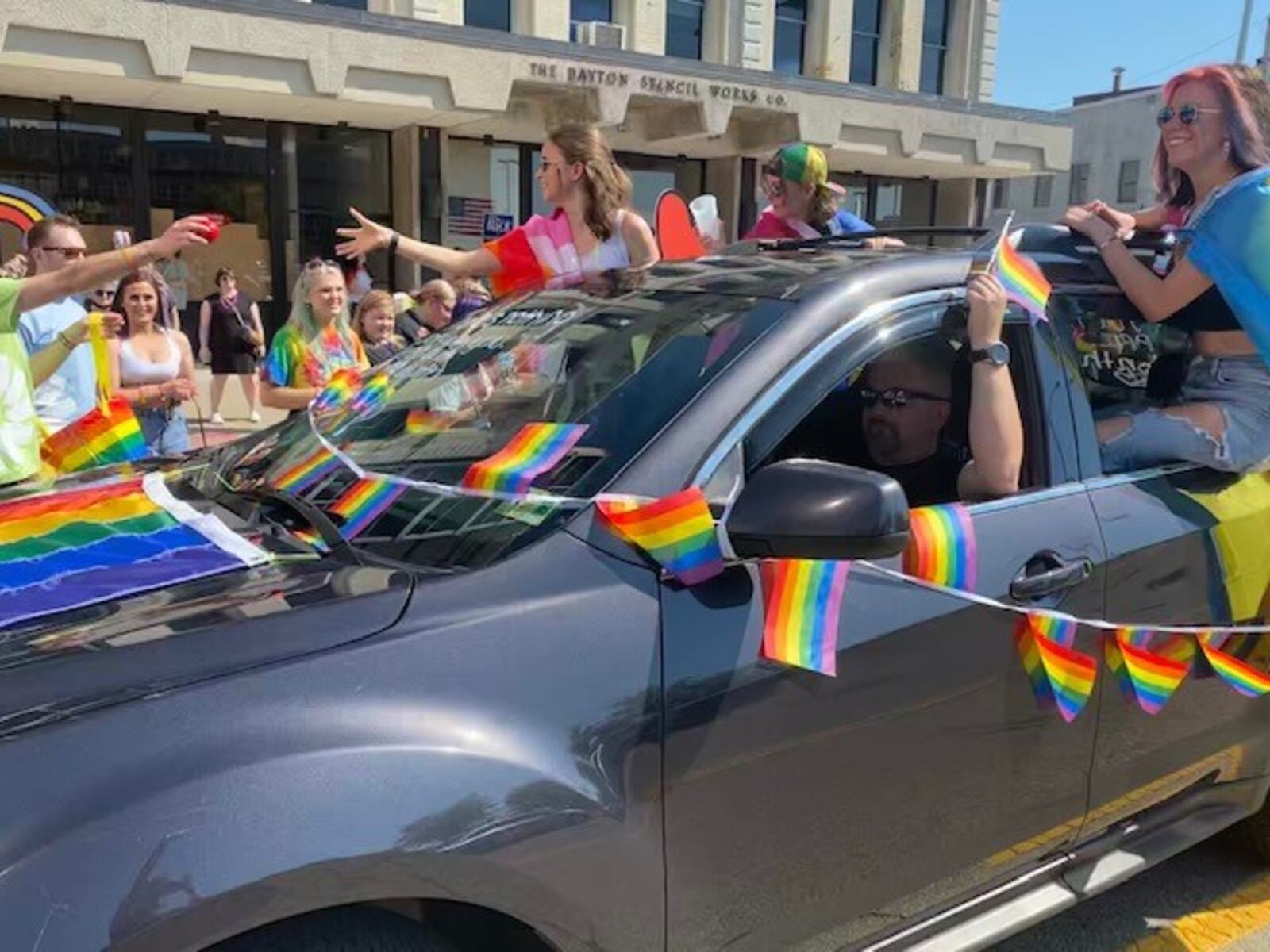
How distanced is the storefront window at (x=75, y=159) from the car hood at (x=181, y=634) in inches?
529

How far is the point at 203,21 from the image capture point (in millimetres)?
11938

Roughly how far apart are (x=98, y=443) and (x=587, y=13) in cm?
1592

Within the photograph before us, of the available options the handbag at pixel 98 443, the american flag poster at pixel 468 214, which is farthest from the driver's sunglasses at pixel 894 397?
the american flag poster at pixel 468 214

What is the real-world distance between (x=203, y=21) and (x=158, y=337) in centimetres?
822

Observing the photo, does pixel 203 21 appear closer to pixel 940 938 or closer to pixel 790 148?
pixel 790 148

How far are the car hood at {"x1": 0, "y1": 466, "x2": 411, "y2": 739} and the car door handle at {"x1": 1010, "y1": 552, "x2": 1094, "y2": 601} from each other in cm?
124

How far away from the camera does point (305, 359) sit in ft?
16.5

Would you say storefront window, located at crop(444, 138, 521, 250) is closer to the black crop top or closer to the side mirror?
the black crop top

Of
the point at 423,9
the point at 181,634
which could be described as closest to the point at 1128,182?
the point at 423,9

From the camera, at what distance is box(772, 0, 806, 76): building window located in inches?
779

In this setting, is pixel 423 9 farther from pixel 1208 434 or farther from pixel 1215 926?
pixel 1215 926

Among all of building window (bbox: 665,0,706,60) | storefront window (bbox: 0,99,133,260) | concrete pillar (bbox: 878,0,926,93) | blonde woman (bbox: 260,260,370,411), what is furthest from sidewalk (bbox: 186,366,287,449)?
concrete pillar (bbox: 878,0,926,93)

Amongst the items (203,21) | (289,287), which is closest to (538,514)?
(203,21)

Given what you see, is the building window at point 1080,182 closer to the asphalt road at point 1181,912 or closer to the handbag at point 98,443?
the asphalt road at point 1181,912
